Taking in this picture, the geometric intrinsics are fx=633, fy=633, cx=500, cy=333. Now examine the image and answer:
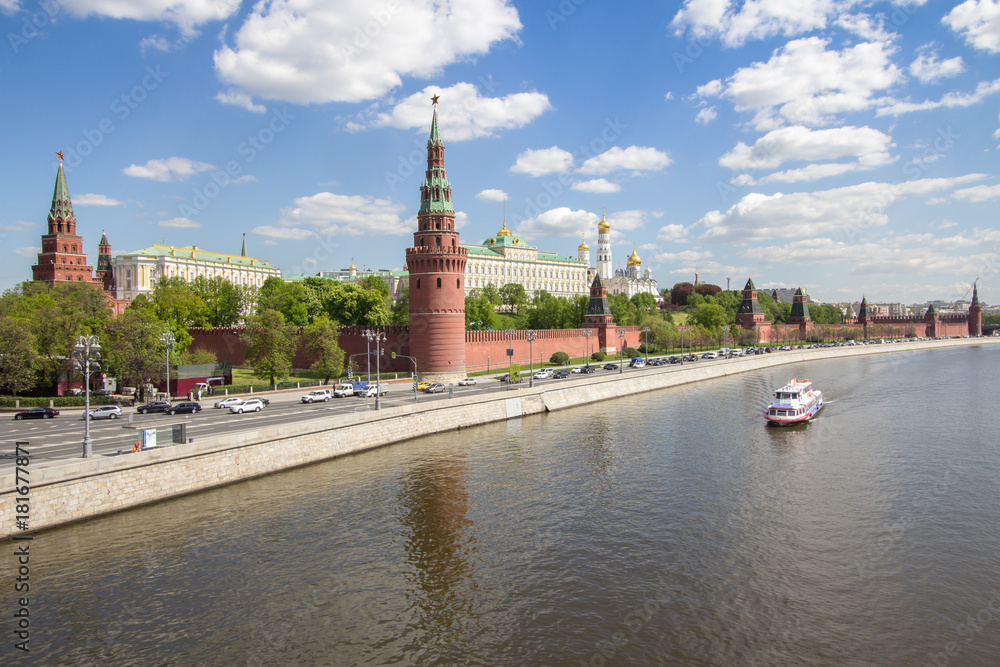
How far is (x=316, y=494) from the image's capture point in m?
25.1

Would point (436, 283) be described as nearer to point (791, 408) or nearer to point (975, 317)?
point (791, 408)

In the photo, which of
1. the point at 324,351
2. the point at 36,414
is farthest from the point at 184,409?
the point at 324,351

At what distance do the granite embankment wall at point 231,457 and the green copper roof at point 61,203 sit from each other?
55.7 meters

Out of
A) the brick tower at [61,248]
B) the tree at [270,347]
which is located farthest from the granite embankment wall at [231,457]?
the brick tower at [61,248]

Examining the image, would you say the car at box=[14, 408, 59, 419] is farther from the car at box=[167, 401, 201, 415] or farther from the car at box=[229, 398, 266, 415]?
the car at box=[229, 398, 266, 415]

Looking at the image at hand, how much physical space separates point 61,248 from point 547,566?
72.3 metres

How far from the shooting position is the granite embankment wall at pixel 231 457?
20891mm

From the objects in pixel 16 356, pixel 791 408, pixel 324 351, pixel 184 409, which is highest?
pixel 16 356

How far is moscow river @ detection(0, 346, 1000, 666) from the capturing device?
14062mm

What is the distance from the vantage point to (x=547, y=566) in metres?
18.0

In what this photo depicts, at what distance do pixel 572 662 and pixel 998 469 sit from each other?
25.5m

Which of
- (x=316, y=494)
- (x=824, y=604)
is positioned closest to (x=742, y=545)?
(x=824, y=604)

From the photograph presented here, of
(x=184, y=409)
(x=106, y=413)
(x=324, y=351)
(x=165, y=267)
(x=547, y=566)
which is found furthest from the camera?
(x=165, y=267)

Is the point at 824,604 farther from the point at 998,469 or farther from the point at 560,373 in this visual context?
the point at 560,373
